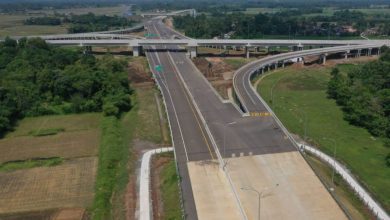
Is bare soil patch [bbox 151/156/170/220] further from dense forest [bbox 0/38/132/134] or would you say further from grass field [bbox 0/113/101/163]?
dense forest [bbox 0/38/132/134]

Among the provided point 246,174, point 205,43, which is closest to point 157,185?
point 246,174

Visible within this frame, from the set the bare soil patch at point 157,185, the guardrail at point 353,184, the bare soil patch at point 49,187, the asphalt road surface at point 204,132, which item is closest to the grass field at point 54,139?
the bare soil patch at point 49,187

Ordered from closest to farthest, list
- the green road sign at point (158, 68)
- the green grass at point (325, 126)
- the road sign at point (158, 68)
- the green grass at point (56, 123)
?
1. the green grass at point (325, 126)
2. the green grass at point (56, 123)
3. the road sign at point (158, 68)
4. the green road sign at point (158, 68)

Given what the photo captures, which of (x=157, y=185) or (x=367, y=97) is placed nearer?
(x=157, y=185)

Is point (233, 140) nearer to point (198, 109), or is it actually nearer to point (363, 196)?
point (198, 109)

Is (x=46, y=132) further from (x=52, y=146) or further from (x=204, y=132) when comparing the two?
(x=204, y=132)

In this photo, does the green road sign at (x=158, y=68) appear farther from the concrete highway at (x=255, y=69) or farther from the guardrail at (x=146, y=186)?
the guardrail at (x=146, y=186)
